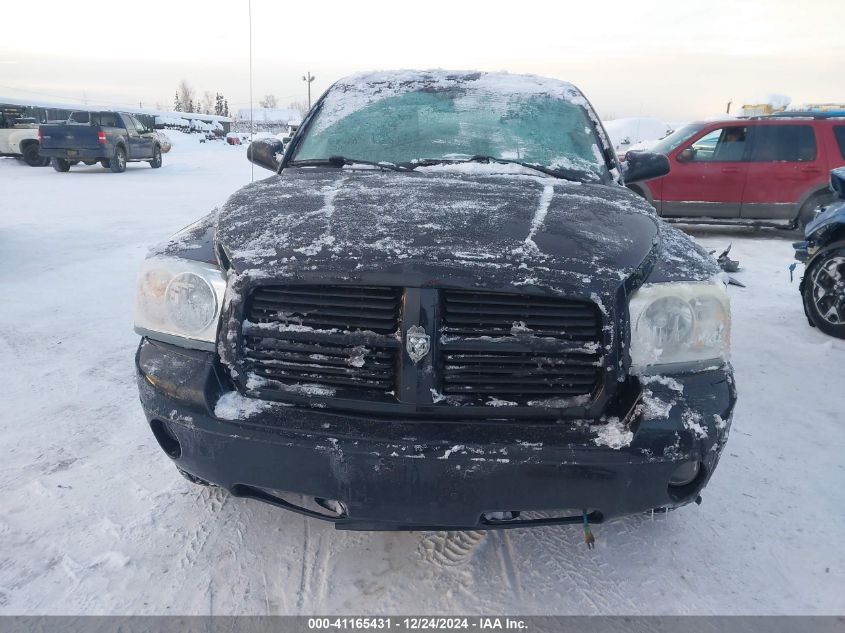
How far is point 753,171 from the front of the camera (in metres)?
9.33

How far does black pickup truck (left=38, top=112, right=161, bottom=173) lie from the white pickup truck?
1159 mm

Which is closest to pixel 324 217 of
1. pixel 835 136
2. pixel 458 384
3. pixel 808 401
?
pixel 458 384

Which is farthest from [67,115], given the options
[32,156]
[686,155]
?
[686,155]

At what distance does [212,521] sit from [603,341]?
1.60 m

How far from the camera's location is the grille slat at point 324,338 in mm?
1834

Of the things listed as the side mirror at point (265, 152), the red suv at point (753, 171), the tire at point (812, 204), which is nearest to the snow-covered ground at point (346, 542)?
the side mirror at point (265, 152)

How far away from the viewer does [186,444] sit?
6.21 ft

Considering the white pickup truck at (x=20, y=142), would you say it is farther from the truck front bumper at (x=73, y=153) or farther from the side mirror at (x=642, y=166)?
the side mirror at (x=642, y=166)

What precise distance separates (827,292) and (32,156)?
20.5 meters

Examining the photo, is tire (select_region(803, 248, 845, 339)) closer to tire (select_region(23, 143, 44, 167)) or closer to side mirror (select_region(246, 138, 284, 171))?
side mirror (select_region(246, 138, 284, 171))

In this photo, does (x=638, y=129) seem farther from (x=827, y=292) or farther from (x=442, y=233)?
(x=442, y=233)

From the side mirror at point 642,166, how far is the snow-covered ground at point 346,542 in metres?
1.41

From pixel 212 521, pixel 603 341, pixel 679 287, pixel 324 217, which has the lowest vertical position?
pixel 212 521

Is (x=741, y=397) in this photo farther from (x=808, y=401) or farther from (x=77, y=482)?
→ (x=77, y=482)
